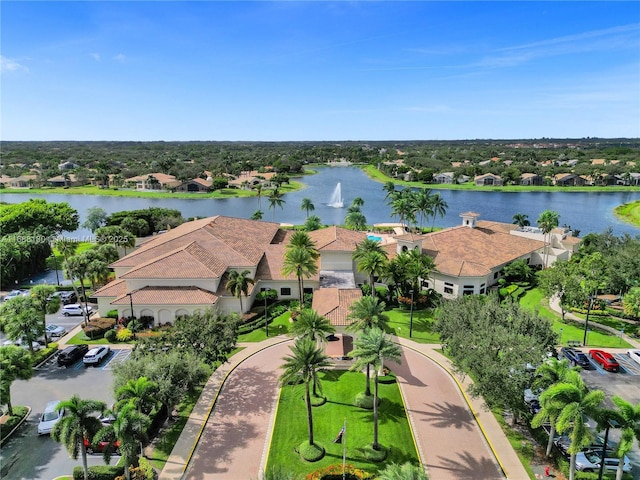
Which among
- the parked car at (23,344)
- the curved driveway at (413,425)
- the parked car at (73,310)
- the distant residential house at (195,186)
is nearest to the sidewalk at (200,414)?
the curved driveway at (413,425)

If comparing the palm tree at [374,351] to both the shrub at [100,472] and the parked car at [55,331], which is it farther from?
the parked car at [55,331]

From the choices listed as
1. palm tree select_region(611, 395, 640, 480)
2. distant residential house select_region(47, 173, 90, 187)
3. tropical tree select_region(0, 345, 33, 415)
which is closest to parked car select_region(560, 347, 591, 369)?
palm tree select_region(611, 395, 640, 480)

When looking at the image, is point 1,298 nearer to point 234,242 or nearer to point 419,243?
point 234,242

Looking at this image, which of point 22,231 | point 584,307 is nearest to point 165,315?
point 22,231

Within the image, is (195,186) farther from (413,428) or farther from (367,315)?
(413,428)

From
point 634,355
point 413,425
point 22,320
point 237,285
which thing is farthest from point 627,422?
point 22,320

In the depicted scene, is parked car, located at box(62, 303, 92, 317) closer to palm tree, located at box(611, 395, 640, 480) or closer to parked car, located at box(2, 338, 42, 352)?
parked car, located at box(2, 338, 42, 352)
